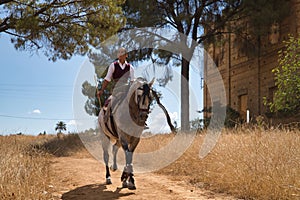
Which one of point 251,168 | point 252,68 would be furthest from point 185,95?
point 251,168

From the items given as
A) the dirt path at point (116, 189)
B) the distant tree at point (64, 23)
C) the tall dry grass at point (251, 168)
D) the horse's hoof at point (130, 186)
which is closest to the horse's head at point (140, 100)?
the horse's hoof at point (130, 186)

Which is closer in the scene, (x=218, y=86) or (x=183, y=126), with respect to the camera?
(x=183, y=126)

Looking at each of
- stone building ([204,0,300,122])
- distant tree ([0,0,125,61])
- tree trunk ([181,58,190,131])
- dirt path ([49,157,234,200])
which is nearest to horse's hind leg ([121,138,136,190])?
dirt path ([49,157,234,200])

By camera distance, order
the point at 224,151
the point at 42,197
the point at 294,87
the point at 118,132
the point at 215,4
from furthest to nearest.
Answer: the point at 215,4 < the point at 294,87 < the point at 224,151 < the point at 118,132 < the point at 42,197

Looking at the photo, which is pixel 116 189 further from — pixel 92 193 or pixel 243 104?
pixel 243 104

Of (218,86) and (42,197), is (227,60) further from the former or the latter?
(42,197)

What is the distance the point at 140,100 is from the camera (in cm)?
574

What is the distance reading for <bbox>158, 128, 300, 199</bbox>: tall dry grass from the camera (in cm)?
529

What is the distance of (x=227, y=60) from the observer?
2611 cm

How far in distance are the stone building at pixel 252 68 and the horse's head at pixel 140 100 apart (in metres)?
15.6

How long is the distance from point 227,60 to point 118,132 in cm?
2123

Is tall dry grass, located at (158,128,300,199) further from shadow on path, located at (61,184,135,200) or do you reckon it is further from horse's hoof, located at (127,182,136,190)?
shadow on path, located at (61,184,135,200)

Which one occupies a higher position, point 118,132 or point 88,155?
point 118,132

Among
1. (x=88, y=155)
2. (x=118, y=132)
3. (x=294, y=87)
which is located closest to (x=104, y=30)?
(x=88, y=155)
